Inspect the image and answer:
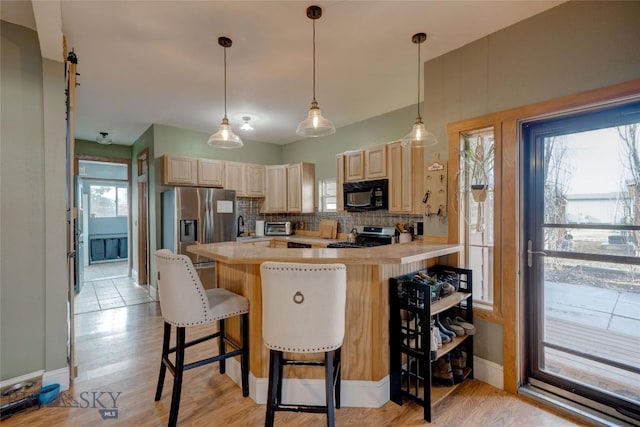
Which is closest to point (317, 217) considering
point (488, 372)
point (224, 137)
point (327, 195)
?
point (327, 195)

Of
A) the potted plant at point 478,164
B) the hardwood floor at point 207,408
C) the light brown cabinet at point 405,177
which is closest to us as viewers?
the hardwood floor at point 207,408

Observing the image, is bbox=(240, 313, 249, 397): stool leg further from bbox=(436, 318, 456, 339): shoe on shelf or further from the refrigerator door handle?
the refrigerator door handle

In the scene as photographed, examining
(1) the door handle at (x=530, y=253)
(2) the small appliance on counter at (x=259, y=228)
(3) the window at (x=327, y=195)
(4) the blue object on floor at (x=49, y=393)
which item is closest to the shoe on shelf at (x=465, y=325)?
(1) the door handle at (x=530, y=253)

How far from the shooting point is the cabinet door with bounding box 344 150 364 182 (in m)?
4.09

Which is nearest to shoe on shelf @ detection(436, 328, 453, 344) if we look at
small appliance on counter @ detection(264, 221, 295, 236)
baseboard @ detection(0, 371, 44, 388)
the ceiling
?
the ceiling

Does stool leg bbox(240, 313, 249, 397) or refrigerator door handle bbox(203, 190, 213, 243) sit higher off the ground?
refrigerator door handle bbox(203, 190, 213, 243)

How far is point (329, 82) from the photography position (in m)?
3.22

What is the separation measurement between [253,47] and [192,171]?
8.82 ft

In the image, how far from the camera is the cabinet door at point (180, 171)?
14.6 feet

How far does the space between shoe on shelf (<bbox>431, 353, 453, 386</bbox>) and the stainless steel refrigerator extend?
10.9ft

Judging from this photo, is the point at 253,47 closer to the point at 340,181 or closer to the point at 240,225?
the point at 340,181

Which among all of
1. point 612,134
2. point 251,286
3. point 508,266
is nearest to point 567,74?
point 612,134

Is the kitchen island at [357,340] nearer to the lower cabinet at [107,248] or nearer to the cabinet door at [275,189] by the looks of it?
the cabinet door at [275,189]

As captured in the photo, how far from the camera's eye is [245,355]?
2178mm
